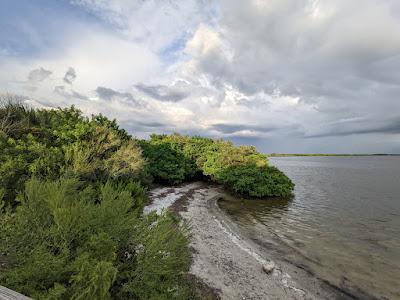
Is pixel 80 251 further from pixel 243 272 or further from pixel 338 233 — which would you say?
pixel 338 233

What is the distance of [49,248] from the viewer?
4.04m

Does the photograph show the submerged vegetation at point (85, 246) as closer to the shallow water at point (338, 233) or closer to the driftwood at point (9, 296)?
the driftwood at point (9, 296)

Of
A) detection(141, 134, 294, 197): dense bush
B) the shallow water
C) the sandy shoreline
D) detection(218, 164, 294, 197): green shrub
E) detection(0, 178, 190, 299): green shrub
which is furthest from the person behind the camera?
detection(141, 134, 294, 197): dense bush

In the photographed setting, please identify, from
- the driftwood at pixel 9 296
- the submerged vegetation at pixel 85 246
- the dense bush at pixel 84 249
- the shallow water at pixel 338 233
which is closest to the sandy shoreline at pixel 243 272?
the shallow water at pixel 338 233

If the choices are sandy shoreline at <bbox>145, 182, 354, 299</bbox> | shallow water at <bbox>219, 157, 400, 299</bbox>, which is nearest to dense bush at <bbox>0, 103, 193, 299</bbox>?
sandy shoreline at <bbox>145, 182, 354, 299</bbox>

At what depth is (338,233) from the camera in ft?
54.6

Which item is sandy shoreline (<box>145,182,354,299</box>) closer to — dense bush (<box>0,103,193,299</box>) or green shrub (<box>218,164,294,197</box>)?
dense bush (<box>0,103,193,299</box>)

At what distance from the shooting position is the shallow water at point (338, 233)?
10750 mm

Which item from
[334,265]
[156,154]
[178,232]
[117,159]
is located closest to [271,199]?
[156,154]

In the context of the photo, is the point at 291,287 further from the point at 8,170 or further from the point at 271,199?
the point at 271,199

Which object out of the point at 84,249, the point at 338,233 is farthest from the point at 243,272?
the point at 338,233

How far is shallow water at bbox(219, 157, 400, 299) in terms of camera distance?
10.8 m

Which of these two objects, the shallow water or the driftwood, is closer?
the driftwood

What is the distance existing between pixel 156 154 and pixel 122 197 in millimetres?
25973
